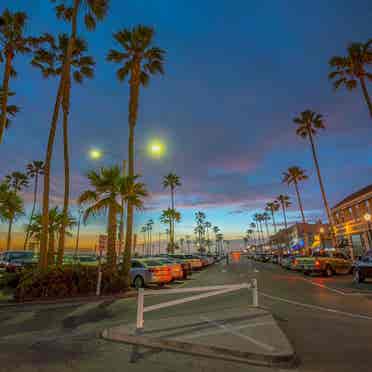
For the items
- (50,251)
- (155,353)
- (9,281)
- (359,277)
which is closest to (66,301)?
(9,281)

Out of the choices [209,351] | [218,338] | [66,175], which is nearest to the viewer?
[209,351]

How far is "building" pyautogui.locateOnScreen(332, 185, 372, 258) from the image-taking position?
36.0 metres

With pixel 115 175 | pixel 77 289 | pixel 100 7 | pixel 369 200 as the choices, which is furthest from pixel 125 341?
pixel 369 200

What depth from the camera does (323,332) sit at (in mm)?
6172

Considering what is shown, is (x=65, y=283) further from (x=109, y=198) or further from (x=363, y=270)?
(x=363, y=270)

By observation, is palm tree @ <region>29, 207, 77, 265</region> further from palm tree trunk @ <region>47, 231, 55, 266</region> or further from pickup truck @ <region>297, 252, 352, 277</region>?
pickup truck @ <region>297, 252, 352, 277</region>

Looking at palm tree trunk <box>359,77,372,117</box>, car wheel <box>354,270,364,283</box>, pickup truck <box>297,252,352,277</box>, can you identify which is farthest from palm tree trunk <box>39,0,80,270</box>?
palm tree trunk <box>359,77,372,117</box>

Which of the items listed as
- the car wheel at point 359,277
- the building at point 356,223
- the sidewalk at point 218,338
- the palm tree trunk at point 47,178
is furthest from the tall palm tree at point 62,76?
the building at point 356,223

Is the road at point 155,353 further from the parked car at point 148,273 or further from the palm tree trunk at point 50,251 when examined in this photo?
the palm tree trunk at point 50,251

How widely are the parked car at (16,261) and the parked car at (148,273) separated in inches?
489

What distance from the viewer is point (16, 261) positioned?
24250 millimetres

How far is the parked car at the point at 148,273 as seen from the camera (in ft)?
48.5

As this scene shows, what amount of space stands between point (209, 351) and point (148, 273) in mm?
10391

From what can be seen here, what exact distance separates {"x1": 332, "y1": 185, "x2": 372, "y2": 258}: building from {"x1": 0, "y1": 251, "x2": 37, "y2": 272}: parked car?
3554 centimetres
